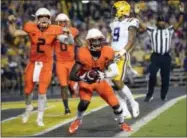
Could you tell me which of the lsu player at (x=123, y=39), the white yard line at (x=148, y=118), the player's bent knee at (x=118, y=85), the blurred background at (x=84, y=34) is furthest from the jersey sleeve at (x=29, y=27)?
the blurred background at (x=84, y=34)

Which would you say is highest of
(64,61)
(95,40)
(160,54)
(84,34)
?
(95,40)

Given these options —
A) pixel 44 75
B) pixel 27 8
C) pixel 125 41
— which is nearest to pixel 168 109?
pixel 125 41

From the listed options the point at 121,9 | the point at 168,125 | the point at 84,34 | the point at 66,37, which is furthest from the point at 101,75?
the point at 84,34

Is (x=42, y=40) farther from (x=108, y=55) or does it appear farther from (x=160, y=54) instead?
(x=160, y=54)

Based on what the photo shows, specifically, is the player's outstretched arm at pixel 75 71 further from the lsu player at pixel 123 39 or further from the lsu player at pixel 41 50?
the lsu player at pixel 123 39

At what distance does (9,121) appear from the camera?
12.2 meters

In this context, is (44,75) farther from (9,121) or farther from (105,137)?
(105,137)

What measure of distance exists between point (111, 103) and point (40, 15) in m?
2.10

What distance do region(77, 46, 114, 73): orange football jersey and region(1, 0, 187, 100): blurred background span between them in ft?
31.8

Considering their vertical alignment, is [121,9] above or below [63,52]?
above

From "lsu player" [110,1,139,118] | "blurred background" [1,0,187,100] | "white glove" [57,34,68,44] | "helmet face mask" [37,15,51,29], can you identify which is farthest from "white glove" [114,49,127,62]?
"blurred background" [1,0,187,100]

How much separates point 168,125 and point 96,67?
164 centimetres

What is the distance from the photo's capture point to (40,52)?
1172cm

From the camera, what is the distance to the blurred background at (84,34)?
2198cm
